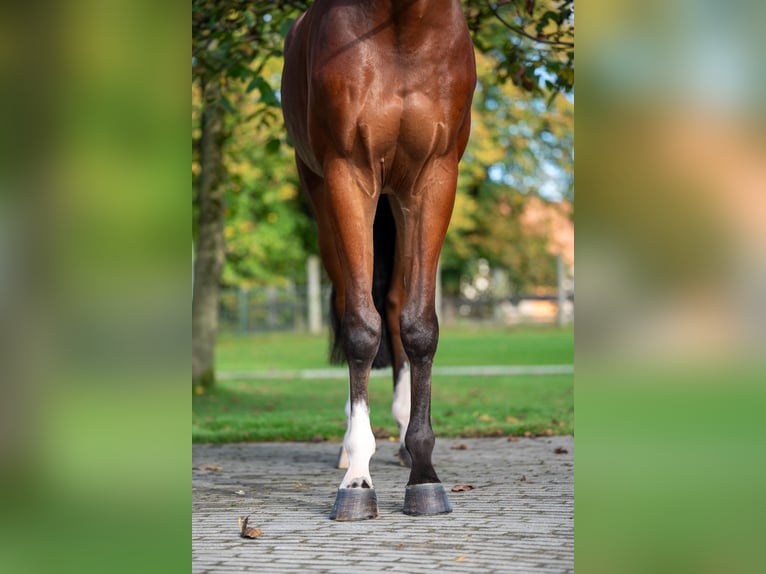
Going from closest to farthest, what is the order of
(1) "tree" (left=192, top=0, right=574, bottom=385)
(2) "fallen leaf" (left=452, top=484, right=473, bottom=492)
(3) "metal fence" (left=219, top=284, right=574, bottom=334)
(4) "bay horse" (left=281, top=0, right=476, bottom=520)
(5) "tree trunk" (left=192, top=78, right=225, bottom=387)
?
(4) "bay horse" (left=281, top=0, right=476, bottom=520)
(2) "fallen leaf" (left=452, top=484, right=473, bottom=492)
(1) "tree" (left=192, top=0, right=574, bottom=385)
(5) "tree trunk" (left=192, top=78, right=225, bottom=387)
(3) "metal fence" (left=219, top=284, right=574, bottom=334)

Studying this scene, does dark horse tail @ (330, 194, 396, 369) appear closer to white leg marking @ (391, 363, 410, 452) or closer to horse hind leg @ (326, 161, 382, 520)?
white leg marking @ (391, 363, 410, 452)

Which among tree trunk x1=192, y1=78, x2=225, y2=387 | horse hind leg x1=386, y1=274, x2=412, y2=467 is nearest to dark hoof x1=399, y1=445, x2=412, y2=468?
horse hind leg x1=386, y1=274, x2=412, y2=467

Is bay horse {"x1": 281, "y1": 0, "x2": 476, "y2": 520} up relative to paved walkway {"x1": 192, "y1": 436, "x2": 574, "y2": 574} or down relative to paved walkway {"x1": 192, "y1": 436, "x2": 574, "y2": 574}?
up

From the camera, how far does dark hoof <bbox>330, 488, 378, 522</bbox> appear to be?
15.5 feet

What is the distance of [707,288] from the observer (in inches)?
86.7

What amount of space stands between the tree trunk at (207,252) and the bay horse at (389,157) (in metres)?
8.60

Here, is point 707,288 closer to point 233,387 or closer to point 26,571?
point 26,571

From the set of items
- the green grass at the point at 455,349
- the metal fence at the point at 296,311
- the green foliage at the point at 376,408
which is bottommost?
the green foliage at the point at 376,408

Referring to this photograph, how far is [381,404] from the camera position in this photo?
12.4m

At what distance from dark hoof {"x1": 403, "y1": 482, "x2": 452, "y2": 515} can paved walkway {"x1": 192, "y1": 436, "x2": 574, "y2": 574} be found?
8 cm

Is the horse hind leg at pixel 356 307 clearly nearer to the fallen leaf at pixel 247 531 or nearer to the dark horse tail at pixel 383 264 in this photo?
the fallen leaf at pixel 247 531

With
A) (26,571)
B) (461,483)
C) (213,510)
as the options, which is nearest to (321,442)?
(461,483)

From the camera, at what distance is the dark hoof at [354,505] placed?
4.74 m

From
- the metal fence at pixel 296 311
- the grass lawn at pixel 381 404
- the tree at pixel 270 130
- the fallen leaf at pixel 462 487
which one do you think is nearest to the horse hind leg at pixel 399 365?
the fallen leaf at pixel 462 487
